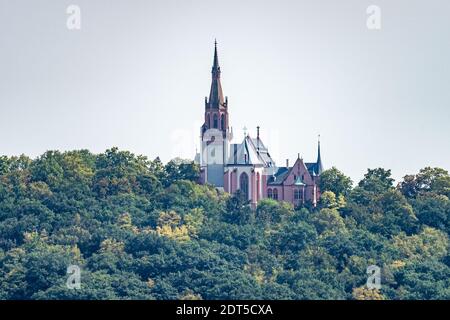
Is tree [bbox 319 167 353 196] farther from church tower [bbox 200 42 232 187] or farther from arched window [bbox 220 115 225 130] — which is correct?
arched window [bbox 220 115 225 130]

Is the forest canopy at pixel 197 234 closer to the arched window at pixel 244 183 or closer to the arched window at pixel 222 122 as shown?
the arched window at pixel 244 183

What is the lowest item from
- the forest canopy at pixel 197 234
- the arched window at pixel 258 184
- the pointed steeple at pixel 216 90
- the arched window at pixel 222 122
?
the forest canopy at pixel 197 234

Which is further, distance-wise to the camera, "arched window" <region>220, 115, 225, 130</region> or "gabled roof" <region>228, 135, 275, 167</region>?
"arched window" <region>220, 115, 225, 130</region>

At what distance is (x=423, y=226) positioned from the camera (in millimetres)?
80750

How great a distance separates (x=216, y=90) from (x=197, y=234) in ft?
38.7

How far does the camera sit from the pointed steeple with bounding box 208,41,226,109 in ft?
294

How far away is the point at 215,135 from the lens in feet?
292

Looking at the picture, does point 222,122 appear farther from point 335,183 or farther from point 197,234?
point 197,234

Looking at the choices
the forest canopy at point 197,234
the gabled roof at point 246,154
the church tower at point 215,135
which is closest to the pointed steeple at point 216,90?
the church tower at point 215,135

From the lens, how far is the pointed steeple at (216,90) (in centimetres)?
8969

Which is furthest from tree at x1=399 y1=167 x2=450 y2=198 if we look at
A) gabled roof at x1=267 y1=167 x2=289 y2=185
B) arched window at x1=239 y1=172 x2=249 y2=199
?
arched window at x1=239 y1=172 x2=249 y2=199
